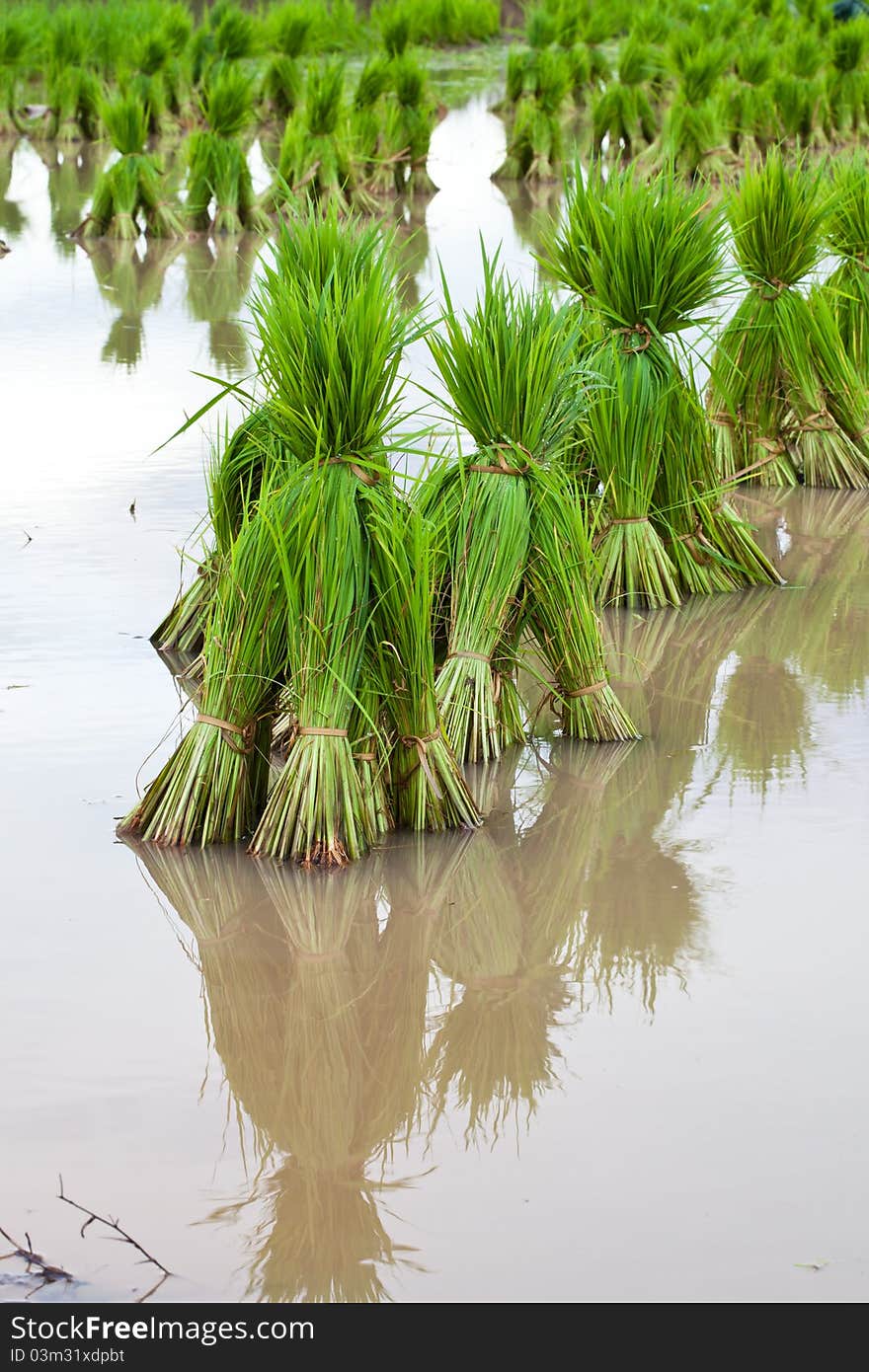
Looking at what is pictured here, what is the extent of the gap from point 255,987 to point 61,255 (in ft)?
23.7

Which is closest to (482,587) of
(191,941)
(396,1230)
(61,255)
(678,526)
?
(191,941)

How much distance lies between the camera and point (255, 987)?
281 cm

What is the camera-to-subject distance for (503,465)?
11.9 feet

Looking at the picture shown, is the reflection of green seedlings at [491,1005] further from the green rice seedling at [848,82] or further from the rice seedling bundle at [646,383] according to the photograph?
the green rice seedling at [848,82]

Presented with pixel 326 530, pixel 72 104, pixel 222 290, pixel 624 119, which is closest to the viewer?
pixel 326 530

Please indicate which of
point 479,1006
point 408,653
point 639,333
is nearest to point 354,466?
point 408,653

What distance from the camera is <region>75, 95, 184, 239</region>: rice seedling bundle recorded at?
31.2ft

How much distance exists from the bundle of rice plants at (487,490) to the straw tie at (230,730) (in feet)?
1.57

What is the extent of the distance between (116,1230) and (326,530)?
138cm

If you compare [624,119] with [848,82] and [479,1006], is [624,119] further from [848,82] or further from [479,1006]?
[479,1006]

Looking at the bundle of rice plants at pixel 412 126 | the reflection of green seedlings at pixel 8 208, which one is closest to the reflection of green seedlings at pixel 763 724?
the reflection of green seedlings at pixel 8 208

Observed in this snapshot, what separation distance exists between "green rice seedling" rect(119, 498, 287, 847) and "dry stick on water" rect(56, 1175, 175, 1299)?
1076 mm

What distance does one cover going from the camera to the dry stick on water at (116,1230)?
209 centimetres

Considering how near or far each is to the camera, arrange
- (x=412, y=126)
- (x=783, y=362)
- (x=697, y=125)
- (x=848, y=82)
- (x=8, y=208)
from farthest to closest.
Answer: (x=848, y=82) → (x=412, y=126) → (x=697, y=125) → (x=8, y=208) → (x=783, y=362)
